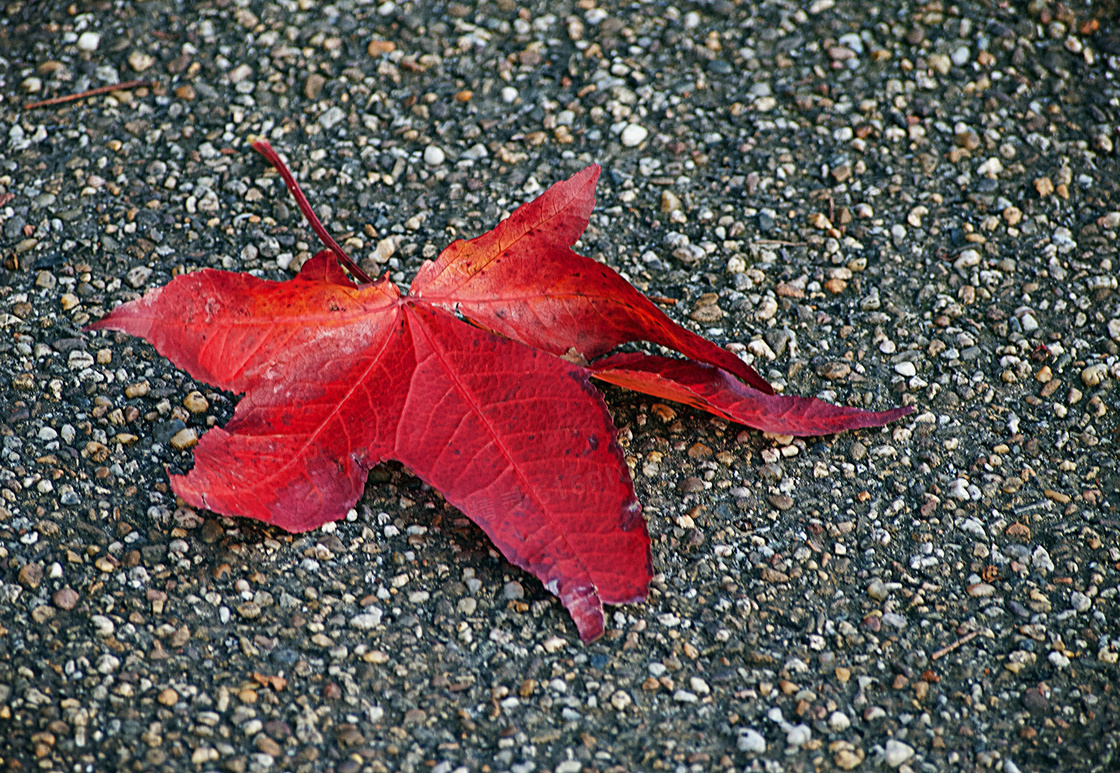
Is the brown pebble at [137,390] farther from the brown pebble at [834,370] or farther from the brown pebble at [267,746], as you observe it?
the brown pebble at [834,370]

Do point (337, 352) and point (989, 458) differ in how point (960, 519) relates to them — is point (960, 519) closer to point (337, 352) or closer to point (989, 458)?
point (989, 458)

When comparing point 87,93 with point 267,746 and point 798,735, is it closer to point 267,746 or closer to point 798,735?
point 267,746

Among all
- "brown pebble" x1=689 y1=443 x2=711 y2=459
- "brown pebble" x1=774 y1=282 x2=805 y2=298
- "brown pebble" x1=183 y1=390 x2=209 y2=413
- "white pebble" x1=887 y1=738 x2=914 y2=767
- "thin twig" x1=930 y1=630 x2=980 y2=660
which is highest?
"brown pebble" x1=774 y1=282 x2=805 y2=298

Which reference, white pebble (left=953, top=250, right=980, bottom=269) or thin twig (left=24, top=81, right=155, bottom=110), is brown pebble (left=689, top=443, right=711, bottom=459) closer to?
white pebble (left=953, top=250, right=980, bottom=269)

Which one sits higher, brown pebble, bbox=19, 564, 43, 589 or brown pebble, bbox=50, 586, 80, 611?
brown pebble, bbox=19, 564, 43, 589

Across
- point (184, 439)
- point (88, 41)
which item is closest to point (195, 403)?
point (184, 439)

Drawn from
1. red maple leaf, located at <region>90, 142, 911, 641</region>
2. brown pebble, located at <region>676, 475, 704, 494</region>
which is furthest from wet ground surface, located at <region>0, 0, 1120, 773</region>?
red maple leaf, located at <region>90, 142, 911, 641</region>

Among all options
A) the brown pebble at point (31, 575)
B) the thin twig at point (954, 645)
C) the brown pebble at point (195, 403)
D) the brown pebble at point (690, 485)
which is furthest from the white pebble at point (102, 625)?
the thin twig at point (954, 645)
